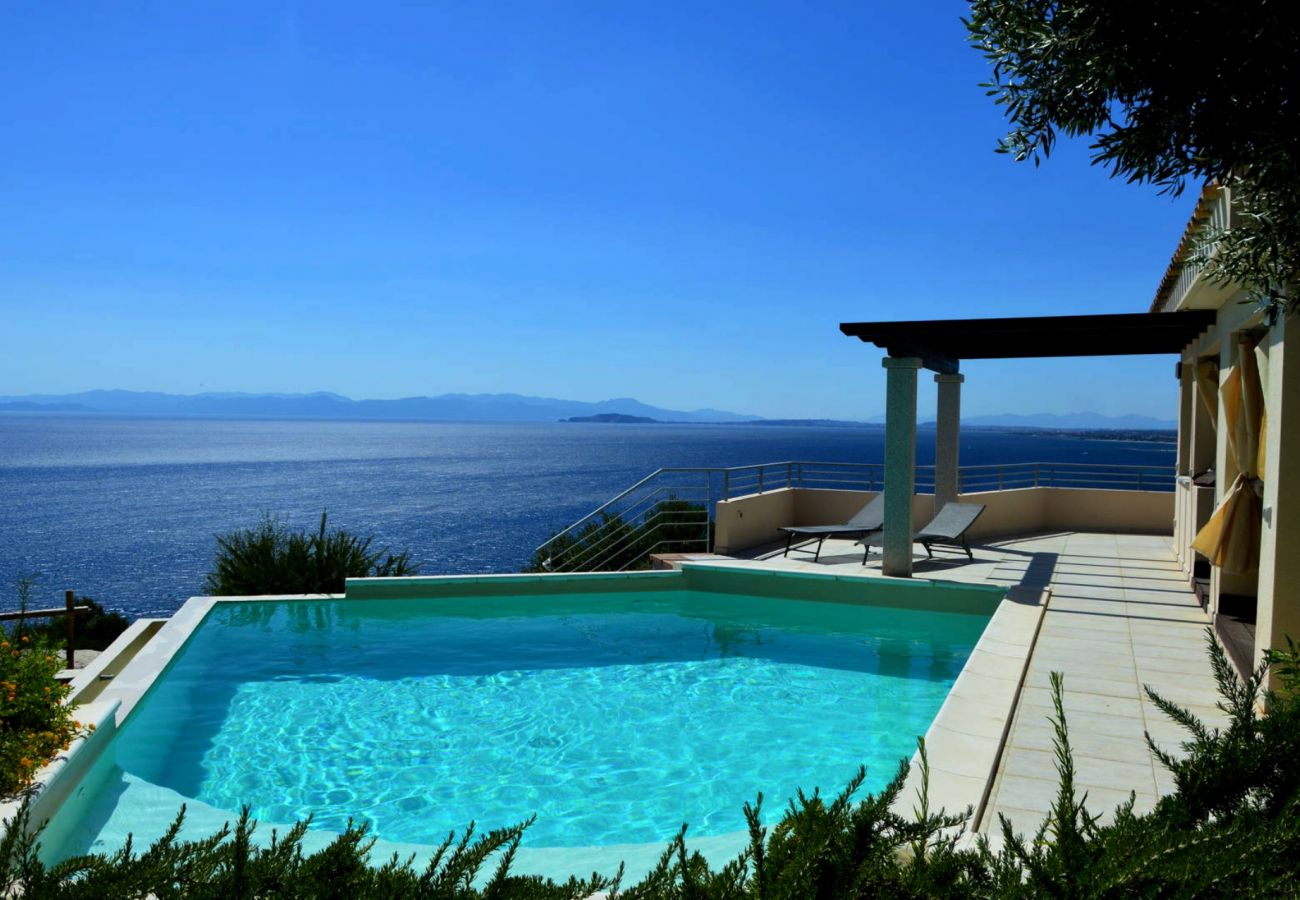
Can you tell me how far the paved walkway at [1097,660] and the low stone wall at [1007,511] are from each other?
35.7 inches

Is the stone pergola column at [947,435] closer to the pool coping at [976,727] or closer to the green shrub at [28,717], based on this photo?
the pool coping at [976,727]

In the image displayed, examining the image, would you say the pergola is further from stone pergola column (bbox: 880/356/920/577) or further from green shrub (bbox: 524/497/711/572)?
green shrub (bbox: 524/497/711/572)

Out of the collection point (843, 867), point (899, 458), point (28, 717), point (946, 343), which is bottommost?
point (28, 717)

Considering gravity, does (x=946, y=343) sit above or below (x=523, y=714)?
above

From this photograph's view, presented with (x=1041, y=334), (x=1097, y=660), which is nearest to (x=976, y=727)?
(x=1097, y=660)

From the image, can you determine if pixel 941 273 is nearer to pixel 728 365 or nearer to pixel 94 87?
pixel 94 87

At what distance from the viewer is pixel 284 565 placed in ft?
35.2

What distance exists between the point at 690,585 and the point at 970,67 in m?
7.87

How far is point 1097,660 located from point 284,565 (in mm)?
8596

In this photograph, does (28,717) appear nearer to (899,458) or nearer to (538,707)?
(538,707)

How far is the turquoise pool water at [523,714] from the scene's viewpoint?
5.36m

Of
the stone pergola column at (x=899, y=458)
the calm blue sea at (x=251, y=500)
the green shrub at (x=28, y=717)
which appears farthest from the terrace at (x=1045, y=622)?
the calm blue sea at (x=251, y=500)

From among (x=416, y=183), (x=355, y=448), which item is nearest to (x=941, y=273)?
(x=416, y=183)

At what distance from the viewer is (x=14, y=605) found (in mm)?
Result: 28281
